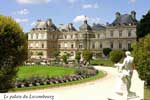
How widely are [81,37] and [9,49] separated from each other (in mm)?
Answer: 71435

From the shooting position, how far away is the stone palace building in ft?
257

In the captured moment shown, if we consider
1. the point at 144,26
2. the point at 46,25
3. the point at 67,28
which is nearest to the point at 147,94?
the point at 144,26

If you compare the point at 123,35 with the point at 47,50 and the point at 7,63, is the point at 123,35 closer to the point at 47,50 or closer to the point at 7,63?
the point at 47,50

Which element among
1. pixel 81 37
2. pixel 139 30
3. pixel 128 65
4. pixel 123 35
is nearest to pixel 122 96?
pixel 128 65

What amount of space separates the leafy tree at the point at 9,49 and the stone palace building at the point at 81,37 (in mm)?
61229

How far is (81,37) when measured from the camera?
88625mm

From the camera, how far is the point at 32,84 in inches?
1051

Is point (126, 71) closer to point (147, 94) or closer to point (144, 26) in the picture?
point (147, 94)

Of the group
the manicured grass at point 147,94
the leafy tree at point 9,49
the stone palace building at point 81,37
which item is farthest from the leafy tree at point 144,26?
the leafy tree at point 9,49

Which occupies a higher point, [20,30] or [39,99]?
[20,30]

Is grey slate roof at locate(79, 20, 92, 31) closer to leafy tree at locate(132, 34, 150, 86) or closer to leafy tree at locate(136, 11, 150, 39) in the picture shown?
leafy tree at locate(136, 11, 150, 39)

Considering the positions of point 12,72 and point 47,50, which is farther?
point 47,50

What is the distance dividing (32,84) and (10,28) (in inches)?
391

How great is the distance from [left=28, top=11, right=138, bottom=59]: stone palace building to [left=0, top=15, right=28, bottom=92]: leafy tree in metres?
61.2
